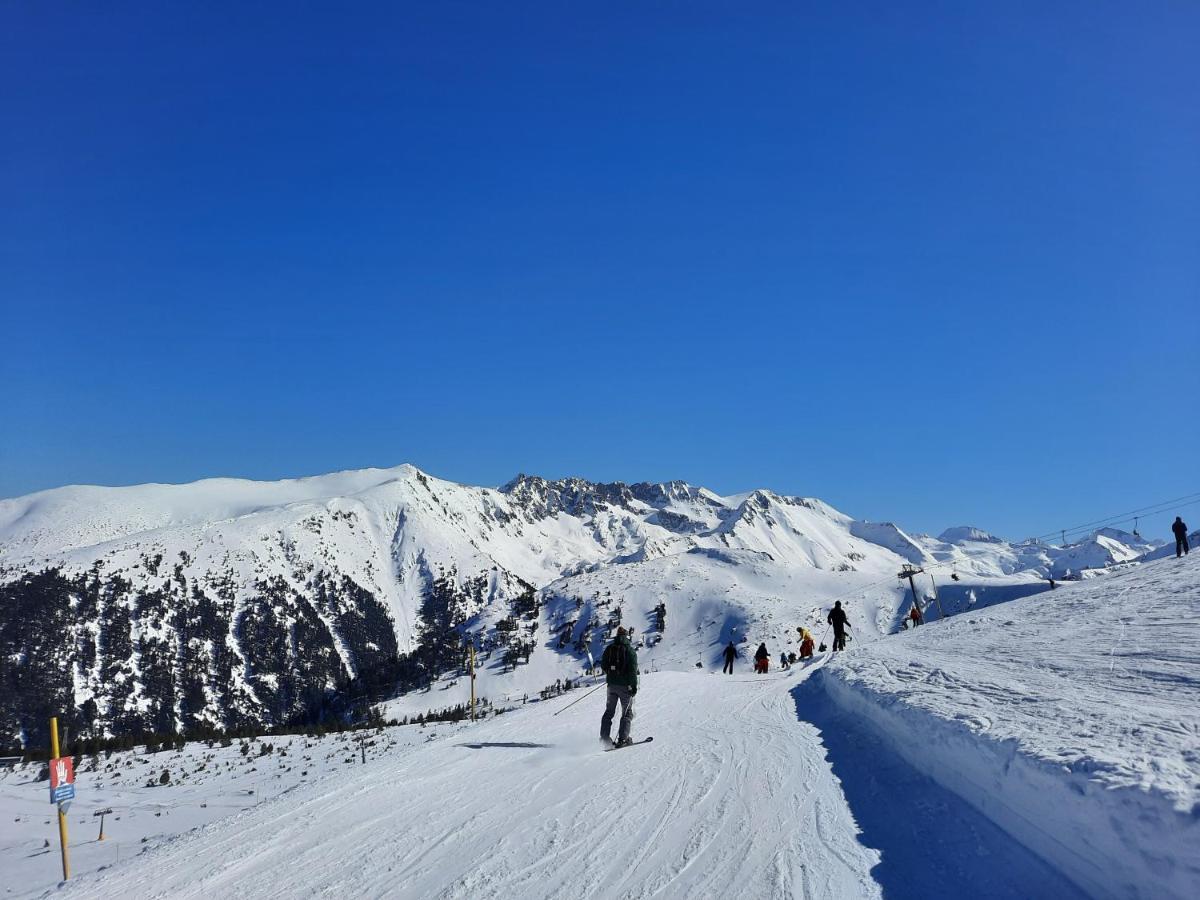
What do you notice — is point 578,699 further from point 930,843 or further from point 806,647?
point 806,647

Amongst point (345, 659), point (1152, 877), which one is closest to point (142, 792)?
point (1152, 877)

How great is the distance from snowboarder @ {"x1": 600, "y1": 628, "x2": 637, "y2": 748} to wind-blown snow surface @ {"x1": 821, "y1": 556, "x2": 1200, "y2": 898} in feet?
13.4

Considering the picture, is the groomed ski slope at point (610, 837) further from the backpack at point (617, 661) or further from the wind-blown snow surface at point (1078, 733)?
the backpack at point (617, 661)

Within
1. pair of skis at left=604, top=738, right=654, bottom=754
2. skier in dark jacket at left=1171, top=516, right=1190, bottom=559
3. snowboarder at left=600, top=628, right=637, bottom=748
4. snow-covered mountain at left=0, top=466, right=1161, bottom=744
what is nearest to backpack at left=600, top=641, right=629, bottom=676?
snowboarder at left=600, top=628, right=637, bottom=748

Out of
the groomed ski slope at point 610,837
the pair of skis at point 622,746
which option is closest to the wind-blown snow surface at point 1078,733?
the groomed ski slope at point 610,837

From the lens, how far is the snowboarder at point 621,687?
12.9 m

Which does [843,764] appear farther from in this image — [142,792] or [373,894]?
[142,792]

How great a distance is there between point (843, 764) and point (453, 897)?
6226 millimetres

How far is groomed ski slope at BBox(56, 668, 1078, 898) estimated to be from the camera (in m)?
5.92

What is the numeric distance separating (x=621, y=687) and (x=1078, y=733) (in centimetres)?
763

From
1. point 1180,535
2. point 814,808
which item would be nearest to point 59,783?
point 814,808

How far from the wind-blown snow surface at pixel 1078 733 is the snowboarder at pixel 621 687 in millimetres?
4092

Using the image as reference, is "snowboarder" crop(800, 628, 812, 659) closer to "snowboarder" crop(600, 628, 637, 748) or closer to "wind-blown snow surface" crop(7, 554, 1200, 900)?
"wind-blown snow surface" crop(7, 554, 1200, 900)

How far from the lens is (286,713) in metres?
154
